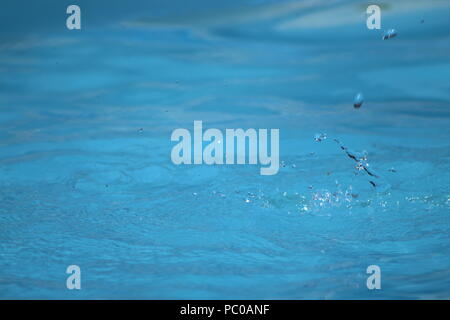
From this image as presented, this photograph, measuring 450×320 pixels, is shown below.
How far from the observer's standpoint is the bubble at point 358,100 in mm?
6883

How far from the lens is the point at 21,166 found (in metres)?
6.11

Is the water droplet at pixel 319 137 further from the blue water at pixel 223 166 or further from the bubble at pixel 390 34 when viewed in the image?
the bubble at pixel 390 34

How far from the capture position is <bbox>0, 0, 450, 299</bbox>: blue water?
387 cm

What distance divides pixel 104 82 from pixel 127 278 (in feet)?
12.9

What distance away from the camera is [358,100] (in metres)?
6.90

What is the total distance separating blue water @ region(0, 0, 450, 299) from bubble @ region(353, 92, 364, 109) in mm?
68

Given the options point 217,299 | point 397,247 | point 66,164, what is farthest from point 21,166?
point 397,247

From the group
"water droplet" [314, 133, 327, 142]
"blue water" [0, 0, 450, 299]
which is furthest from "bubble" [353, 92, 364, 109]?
"water droplet" [314, 133, 327, 142]

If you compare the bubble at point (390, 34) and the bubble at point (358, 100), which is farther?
the bubble at point (358, 100)

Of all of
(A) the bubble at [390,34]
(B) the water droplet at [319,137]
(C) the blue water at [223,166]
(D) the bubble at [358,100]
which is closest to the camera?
(C) the blue water at [223,166]

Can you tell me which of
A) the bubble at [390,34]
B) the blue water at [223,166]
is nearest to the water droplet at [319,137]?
the blue water at [223,166]

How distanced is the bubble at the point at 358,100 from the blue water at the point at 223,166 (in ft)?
0.22

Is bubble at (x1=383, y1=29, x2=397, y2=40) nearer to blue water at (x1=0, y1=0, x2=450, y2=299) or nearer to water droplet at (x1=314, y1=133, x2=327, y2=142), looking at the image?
blue water at (x1=0, y1=0, x2=450, y2=299)

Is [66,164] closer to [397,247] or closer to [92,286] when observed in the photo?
[92,286]
